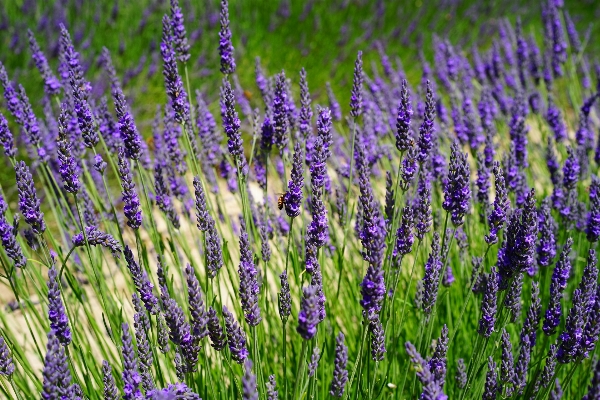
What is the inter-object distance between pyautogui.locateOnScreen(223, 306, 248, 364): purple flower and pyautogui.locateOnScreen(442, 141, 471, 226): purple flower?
0.72 meters

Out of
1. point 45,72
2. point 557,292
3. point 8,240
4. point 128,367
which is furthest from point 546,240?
point 45,72

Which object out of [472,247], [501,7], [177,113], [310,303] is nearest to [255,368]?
[310,303]

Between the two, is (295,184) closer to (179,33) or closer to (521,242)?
(521,242)

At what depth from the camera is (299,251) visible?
2672mm

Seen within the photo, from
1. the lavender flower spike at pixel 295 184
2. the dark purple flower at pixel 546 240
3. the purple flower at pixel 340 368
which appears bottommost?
the purple flower at pixel 340 368

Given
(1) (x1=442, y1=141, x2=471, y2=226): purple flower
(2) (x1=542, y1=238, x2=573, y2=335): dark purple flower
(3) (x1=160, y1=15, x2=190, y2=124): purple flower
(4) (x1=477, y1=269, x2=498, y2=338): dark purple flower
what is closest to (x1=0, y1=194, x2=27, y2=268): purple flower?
(3) (x1=160, y1=15, x2=190, y2=124): purple flower

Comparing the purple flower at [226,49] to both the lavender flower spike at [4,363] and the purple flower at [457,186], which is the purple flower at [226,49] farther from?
the lavender flower spike at [4,363]

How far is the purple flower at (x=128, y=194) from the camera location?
1677 millimetres

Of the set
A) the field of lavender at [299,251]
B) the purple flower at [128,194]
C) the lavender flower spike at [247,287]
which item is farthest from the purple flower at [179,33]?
the lavender flower spike at [247,287]

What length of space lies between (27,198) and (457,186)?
4.02ft

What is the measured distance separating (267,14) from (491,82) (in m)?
3.63

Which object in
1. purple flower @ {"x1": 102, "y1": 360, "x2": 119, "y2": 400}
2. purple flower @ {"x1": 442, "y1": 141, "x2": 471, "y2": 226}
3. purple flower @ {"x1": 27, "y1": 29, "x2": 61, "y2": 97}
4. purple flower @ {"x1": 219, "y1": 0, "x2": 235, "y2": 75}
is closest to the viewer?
purple flower @ {"x1": 102, "y1": 360, "x2": 119, "y2": 400}

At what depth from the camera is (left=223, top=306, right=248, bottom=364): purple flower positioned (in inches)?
62.8

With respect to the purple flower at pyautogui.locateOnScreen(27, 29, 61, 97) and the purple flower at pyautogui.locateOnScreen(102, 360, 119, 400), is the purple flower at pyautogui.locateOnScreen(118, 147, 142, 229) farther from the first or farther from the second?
the purple flower at pyautogui.locateOnScreen(27, 29, 61, 97)
